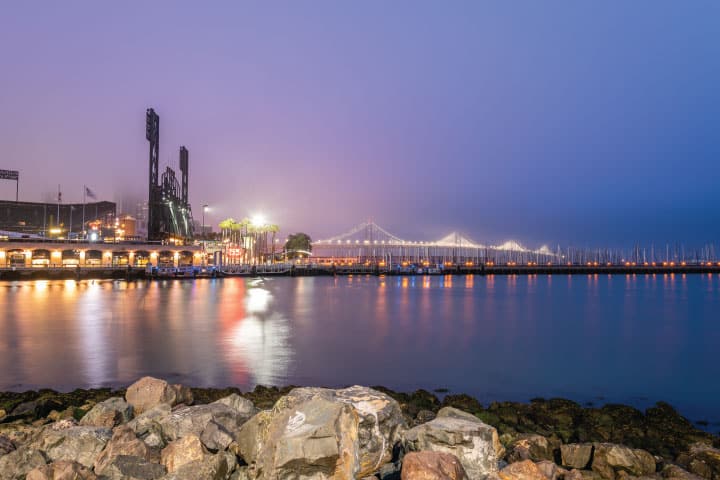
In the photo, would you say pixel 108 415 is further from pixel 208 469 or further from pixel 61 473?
pixel 208 469

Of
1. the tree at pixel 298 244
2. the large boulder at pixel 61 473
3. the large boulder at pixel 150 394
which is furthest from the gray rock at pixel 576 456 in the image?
the tree at pixel 298 244

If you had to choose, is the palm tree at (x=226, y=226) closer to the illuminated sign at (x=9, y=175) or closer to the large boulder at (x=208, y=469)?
the illuminated sign at (x=9, y=175)

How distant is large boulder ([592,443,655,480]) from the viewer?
6.00 metres

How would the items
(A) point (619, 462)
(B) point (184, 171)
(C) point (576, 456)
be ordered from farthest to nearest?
(B) point (184, 171) < (C) point (576, 456) < (A) point (619, 462)

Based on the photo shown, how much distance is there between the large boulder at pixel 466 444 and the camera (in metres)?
5.14

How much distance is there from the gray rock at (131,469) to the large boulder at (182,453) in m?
0.10

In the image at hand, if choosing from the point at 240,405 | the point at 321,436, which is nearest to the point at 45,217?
the point at 240,405

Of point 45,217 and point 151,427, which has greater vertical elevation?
point 45,217

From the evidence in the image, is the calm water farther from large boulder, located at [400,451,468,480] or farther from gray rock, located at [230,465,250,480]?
large boulder, located at [400,451,468,480]

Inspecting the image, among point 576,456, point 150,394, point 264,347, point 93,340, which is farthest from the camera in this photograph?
point 93,340

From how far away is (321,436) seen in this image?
454 centimetres

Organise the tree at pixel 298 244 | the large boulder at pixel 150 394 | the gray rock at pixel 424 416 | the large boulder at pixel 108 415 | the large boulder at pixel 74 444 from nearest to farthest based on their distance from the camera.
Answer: the large boulder at pixel 74 444
the large boulder at pixel 108 415
the large boulder at pixel 150 394
the gray rock at pixel 424 416
the tree at pixel 298 244

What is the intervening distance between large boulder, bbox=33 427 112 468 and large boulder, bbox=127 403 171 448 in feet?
1.08

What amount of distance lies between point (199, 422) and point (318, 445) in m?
2.21
